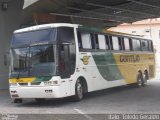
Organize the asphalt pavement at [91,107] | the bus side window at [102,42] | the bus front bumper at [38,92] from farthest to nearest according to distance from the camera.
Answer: the bus side window at [102,42] → the bus front bumper at [38,92] → the asphalt pavement at [91,107]

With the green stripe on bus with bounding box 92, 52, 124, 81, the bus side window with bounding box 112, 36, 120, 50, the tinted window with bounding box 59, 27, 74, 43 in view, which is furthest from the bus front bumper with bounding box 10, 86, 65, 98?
the bus side window with bounding box 112, 36, 120, 50

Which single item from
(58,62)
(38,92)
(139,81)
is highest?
(58,62)

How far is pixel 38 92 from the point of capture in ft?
51.2

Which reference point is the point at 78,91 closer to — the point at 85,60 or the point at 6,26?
the point at 85,60

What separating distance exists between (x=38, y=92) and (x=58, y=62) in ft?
4.29

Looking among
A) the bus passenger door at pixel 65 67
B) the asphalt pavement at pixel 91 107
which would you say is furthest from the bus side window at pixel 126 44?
the bus passenger door at pixel 65 67

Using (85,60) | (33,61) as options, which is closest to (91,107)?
(33,61)

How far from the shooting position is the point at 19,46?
16.6 meters

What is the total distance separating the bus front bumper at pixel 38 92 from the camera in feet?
50.4

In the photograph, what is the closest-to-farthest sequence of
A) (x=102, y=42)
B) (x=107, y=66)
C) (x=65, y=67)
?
1. (x=65, y=67)
2. (x=102, y=42)
3. (x=107, y=66)

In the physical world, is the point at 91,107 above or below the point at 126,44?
below

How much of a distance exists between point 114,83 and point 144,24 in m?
58.2

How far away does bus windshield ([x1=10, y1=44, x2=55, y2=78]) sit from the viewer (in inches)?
615

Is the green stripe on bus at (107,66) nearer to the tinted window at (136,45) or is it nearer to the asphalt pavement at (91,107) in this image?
the asphalt pavement at (91,107)
